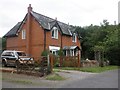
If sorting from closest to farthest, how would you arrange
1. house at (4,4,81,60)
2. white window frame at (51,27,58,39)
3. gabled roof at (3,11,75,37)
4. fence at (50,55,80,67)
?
fence at (50,55,80,67) → house at (4,4,81,60) → gabled roof at (3,11,75,37) → white window frame at (51,27,58,39)

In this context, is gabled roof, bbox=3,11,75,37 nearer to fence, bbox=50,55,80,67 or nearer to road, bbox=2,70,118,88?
fence, bbox=50,55,80,67

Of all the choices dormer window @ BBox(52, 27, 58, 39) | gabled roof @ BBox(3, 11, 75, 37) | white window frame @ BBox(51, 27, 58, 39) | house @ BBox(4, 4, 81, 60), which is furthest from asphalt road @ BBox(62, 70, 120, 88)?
dormer window @ BBox(52, 27, 58, 39)

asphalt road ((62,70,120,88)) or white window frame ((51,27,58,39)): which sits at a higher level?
white window frame ((51,27,58,39))

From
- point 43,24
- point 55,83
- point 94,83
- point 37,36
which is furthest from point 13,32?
point 94,83

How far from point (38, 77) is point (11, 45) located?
24.9 m

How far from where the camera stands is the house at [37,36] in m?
40.1

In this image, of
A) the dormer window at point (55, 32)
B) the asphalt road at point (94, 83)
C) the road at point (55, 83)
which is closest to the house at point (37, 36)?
the dormer window at point (55, 32)

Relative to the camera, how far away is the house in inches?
1577

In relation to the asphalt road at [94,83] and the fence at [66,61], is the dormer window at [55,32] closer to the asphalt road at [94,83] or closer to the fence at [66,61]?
the fence at [66,61]

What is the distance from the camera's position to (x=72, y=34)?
157ft

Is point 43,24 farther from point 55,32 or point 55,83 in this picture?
point 55,83

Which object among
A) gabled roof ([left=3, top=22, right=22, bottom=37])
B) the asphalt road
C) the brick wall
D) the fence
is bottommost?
the asphalt road

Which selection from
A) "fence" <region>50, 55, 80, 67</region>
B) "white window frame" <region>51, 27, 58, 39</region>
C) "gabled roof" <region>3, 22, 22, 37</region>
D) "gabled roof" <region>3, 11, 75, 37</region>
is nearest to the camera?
"fence" <region>50, 55, 80, 67</region>

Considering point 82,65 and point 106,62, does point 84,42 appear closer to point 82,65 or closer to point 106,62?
point 106,62
